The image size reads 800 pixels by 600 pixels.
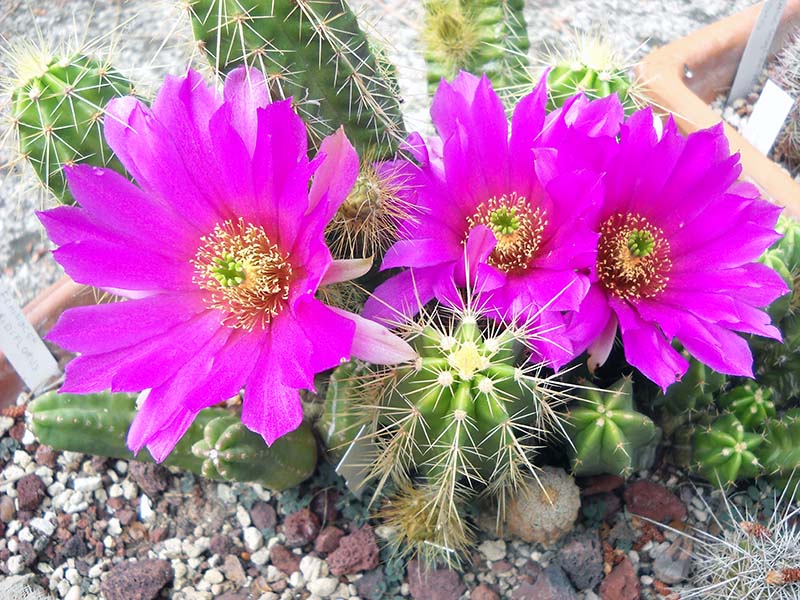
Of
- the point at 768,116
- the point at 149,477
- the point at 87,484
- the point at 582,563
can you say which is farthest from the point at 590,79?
the point at 87,484

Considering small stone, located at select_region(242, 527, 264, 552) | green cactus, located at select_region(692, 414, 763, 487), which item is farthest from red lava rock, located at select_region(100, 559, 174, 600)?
green cactus, located at select_region(692, 414, 763, 487)

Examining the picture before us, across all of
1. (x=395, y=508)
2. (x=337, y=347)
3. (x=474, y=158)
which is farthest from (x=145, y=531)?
(x=474, y=158)

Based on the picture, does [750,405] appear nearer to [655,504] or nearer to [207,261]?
[655,504]

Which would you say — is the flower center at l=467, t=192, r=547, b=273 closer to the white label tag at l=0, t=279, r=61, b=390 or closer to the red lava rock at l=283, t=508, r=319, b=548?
the red lava rock at l=283, t=508, r=319, b=548

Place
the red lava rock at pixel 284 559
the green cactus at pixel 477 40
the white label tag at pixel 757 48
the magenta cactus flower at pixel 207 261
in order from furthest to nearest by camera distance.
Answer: the white label tag at pixel 757 48 < the green cactus at pixel 477 40 < the red lava rock at pixel 284 559 < the magenta cactus flower at pixel 207 261

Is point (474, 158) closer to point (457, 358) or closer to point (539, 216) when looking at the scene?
point (539, 216)

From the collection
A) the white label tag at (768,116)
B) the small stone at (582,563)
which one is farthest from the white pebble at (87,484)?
the white label tag at (768,116)

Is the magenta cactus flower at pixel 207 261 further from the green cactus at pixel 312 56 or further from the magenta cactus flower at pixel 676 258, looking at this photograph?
the magenta cactus flower at pixel 676 258

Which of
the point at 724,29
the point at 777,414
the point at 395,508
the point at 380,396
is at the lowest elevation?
the point at 777,414
